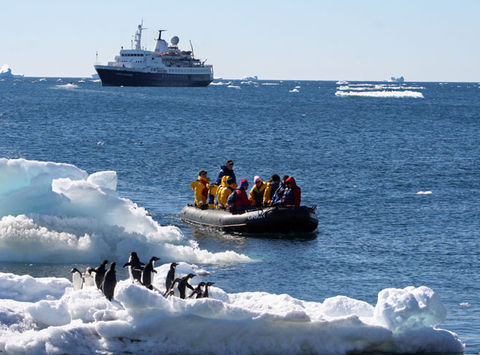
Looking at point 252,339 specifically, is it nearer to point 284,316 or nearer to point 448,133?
point 284,316

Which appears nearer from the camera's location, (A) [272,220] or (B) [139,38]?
(A) [272,220]

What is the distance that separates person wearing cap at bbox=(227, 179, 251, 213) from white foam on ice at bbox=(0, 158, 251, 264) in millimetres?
2953

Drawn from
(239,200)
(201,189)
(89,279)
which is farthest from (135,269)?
(201,189)

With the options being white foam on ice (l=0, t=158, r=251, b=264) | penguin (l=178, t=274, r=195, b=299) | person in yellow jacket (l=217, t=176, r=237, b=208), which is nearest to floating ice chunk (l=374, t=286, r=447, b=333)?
penguin (l=178, t=274, r=195, b=299)

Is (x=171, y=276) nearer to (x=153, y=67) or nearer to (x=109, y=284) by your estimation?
(x=109, y=284)

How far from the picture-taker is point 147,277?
1695 cm

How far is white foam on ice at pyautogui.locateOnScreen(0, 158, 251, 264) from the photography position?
21.5m

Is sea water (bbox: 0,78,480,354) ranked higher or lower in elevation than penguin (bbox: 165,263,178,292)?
lower

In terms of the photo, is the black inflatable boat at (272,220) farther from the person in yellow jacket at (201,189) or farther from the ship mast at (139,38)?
the ship mast at (139,38)

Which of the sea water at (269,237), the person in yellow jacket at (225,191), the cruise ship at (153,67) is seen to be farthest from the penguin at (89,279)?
the cruise ship at (153,67)

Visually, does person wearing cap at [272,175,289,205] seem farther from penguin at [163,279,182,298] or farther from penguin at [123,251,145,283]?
penguin at [163,279,182,298]

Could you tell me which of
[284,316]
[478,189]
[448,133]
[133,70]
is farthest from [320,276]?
[133,70]

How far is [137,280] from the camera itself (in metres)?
16.9

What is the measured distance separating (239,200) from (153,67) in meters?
120
